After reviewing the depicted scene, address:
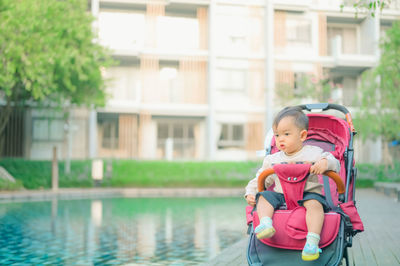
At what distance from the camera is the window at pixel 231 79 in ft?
91.4

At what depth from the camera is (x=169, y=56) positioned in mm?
26766

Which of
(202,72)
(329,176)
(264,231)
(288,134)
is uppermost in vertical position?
(202,72)

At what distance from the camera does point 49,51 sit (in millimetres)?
16625

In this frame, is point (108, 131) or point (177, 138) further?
point (177, 138)

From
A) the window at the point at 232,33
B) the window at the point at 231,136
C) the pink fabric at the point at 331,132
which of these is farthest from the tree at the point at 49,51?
the pink fabric at the point at 331,132

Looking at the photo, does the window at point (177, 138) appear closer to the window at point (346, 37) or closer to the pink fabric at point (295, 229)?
the window at point (346, 37)

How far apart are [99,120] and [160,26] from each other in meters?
5.90

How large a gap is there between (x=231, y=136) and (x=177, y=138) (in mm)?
2912

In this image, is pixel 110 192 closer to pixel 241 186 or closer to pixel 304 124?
pixel 241 186

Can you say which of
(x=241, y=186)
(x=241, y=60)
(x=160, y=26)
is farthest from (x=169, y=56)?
(x=241, y=186)

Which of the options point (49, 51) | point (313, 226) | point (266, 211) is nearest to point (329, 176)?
point (313, 226)

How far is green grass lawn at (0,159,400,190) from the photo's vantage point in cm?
2102

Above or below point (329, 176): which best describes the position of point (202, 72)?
above

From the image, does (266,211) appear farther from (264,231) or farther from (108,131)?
(108,131)
